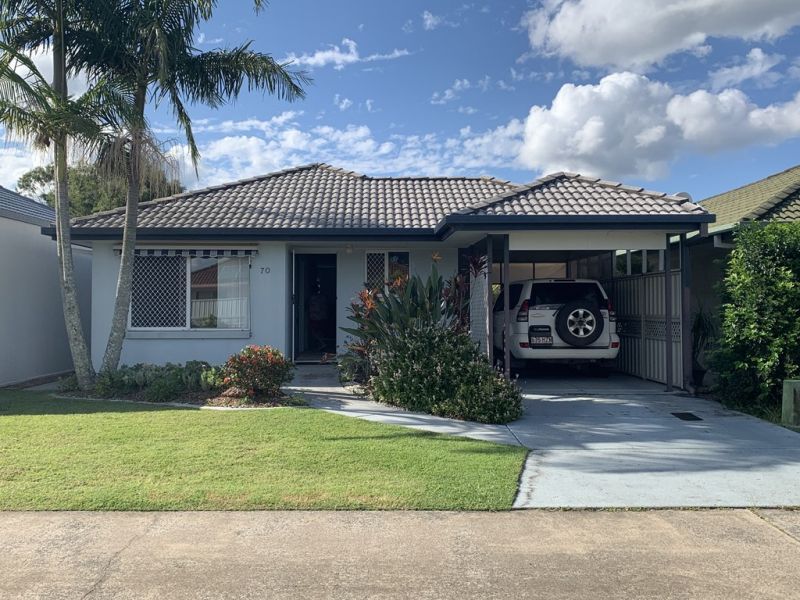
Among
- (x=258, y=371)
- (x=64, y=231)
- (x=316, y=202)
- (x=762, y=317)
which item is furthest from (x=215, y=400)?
(x=762, y=317)

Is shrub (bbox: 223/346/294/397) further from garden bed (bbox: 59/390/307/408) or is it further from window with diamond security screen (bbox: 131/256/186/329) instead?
window with diamond security screen (bbox: 131/256/186/329)

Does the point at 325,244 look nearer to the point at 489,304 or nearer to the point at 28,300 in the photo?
the point at 489,304

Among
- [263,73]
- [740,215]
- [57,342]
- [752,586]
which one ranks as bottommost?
[752,586]

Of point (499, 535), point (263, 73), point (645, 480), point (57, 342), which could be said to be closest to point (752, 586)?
point (499, 535)

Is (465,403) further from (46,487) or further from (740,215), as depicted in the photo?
(740,215)

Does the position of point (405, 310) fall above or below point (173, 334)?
above

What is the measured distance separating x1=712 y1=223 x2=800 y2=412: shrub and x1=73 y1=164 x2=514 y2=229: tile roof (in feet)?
17.6

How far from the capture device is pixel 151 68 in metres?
10.5

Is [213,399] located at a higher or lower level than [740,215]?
lower

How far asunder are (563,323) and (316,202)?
5.91 meters

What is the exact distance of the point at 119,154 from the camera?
34.0 ft

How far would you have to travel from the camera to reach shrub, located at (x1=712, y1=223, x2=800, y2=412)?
8656 millimetres

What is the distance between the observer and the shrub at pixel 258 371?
9.27 meters

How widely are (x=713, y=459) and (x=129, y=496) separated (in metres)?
5.75
